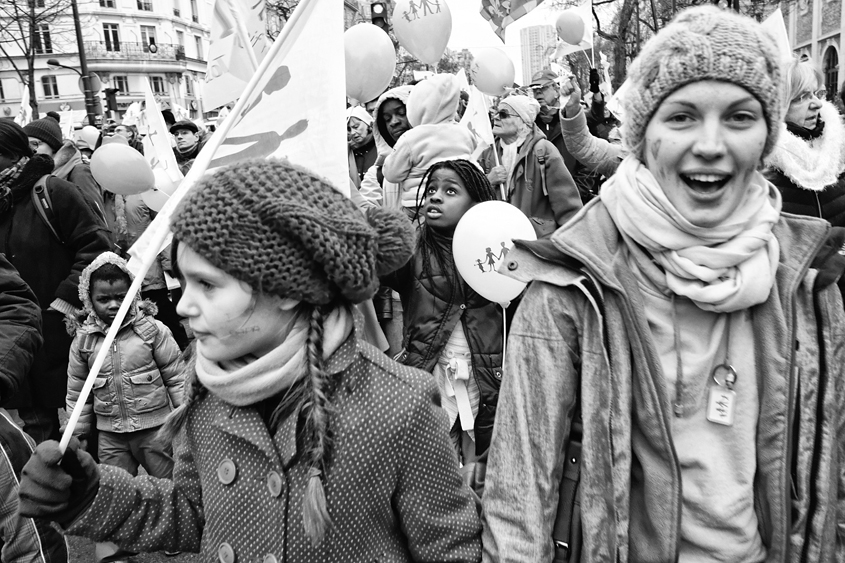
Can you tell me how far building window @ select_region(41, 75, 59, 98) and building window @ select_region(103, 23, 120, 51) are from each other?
745cm

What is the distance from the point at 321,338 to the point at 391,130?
14.5ft

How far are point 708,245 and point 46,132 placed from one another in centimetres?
539

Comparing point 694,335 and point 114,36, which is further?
point 114,36

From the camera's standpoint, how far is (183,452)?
6.00 ft

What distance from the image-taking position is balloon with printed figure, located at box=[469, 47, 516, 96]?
7539mm

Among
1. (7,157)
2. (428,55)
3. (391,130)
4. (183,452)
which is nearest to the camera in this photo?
(183,452)

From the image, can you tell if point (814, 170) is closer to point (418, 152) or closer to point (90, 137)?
point (418, 152)

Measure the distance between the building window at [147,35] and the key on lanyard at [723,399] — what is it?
88.0 meters

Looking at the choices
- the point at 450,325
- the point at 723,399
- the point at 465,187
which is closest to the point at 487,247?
the point at 450,325

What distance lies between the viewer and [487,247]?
3090 millimetres

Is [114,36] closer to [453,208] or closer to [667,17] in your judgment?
[667,17]

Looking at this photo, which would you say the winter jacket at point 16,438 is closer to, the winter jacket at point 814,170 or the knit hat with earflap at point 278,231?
the knit hat with earflap at point 278,231

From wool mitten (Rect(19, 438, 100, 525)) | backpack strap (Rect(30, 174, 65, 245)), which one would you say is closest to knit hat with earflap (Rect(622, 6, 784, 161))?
wool mitten (Rect(19, 438, 100, 525))

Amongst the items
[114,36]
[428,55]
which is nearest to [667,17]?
[428,55]
